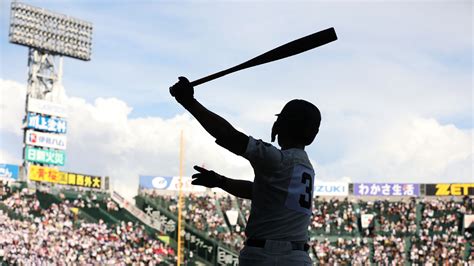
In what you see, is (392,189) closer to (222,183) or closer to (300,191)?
(222,183)

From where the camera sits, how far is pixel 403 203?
48.0 m

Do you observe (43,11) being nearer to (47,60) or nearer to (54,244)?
(47,60)

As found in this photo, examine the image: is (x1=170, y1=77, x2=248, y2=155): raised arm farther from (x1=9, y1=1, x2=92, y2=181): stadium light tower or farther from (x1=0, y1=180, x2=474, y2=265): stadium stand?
(x1=9, y1=1, x2=92, y2=181): stadium light tower

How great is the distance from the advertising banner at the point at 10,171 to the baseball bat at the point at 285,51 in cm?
4406

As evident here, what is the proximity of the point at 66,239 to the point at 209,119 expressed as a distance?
109 feet

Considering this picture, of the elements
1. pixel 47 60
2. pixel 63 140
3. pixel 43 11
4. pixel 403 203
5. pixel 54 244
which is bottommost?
pixel 54 244

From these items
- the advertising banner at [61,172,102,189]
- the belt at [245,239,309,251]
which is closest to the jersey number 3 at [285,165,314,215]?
the belt at [245,239,309,251]

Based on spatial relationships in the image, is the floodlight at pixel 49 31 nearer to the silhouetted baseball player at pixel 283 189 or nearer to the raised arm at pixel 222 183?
the raised arm at pixel 222 183

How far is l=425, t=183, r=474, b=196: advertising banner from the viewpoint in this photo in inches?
1906

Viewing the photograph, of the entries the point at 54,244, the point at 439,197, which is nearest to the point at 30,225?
the point at 54,244

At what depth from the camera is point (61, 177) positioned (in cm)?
4834

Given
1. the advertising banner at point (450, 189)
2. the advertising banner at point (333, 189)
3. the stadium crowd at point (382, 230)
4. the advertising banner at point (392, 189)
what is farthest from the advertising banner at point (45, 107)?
the advertising banner at point (450, 189)

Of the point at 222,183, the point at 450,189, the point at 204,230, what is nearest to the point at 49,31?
the point at 204,230

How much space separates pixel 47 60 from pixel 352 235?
24.6 meters
